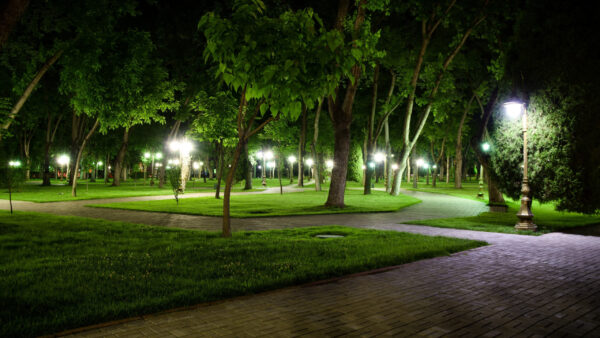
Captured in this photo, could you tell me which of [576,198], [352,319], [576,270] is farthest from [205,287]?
[576,198]

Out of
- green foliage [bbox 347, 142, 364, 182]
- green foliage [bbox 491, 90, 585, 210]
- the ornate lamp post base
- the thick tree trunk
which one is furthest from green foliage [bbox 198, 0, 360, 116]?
green foliage [bbox 347, 142, 364, 182]

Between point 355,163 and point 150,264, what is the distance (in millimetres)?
53872

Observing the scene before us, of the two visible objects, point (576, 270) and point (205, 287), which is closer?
point (205, 287)

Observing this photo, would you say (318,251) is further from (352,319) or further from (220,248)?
(352,319)

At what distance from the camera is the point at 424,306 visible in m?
5.03

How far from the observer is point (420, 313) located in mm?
4766

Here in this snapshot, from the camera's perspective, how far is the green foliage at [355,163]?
56.4 metres

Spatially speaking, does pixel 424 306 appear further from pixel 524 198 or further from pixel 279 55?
pixel 524 198

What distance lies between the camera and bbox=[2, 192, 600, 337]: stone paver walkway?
418 cm

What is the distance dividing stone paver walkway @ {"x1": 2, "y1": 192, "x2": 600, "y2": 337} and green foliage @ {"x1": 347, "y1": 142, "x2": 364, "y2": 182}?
48.2 m

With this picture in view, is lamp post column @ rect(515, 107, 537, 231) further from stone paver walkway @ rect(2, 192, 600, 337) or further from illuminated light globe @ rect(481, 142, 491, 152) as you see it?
illuminated light globe @ rect(481, 142, 491, 152)

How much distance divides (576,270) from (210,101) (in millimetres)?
20767

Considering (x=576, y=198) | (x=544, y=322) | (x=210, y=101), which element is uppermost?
(x=210, y=101)

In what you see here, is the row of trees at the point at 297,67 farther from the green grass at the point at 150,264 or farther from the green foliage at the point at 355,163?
the green foliage at the point at 355,163
